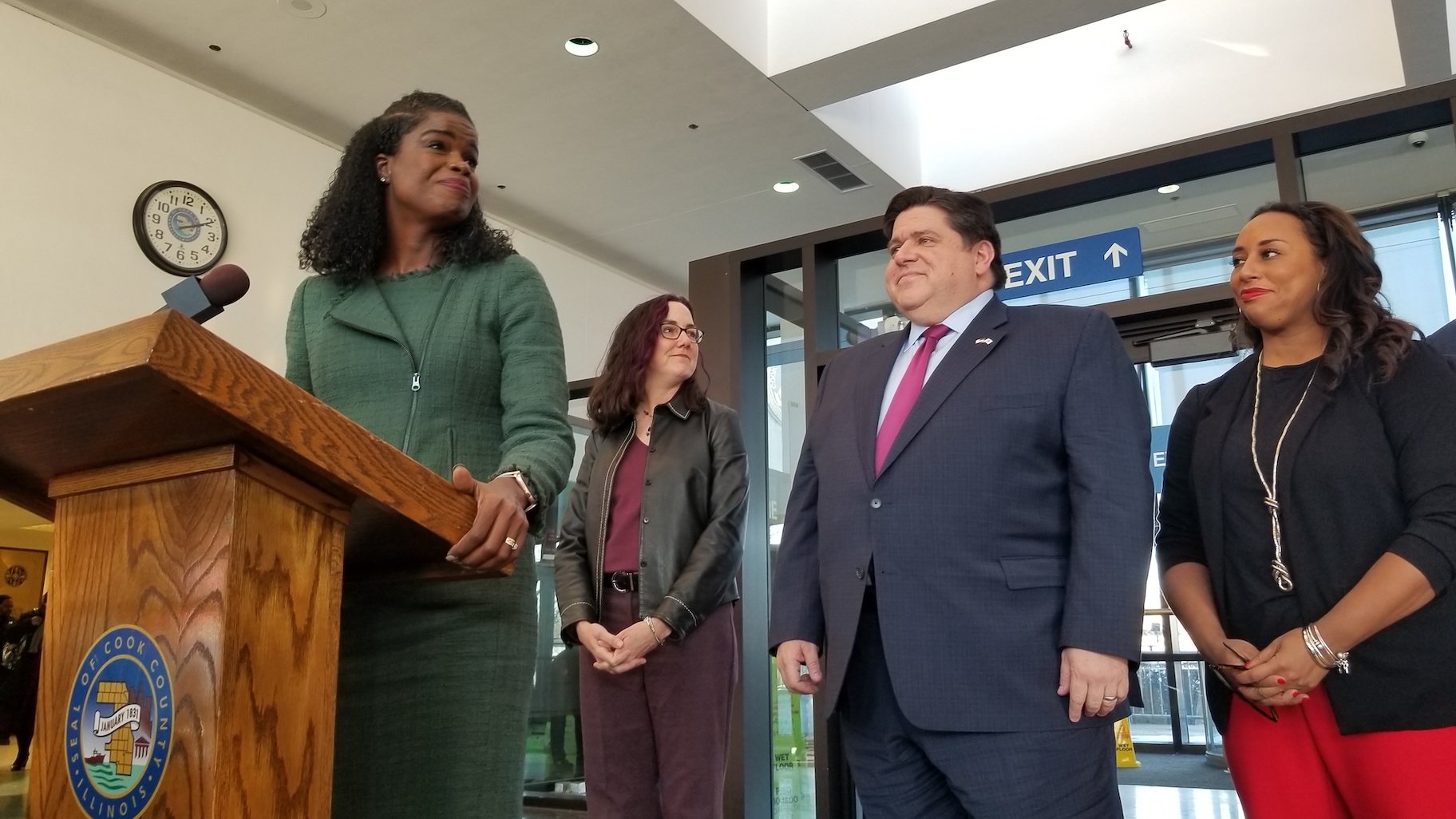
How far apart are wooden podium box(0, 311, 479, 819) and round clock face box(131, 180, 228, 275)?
5399mm

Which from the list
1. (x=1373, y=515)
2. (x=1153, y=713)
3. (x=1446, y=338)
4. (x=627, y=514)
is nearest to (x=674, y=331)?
(x=627, y=514)

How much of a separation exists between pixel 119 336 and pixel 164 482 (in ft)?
0.67

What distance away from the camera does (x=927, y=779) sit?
6.11 ft

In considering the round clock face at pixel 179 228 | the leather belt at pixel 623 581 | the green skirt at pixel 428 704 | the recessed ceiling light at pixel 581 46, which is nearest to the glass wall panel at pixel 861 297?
the leather belt at pixel 623 581

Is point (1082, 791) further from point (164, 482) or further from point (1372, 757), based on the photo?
point (164, 482)

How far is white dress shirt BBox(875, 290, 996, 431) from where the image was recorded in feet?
6.78

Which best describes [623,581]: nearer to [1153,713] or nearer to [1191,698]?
[1153,713]

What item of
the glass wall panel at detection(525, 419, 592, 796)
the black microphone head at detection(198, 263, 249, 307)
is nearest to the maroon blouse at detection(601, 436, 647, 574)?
the black microphone head at detection(198, 263, 249, 307)

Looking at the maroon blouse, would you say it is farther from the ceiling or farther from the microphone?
the ceiling

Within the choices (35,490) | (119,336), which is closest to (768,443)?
(35,490)

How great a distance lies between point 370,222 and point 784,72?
494 centimetres

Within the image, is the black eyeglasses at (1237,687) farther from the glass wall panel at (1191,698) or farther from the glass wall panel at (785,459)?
the glass wall panel at (1191,698)

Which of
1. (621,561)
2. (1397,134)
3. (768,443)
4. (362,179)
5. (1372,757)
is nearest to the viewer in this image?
(362,179)

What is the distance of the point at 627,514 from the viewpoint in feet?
9.11
